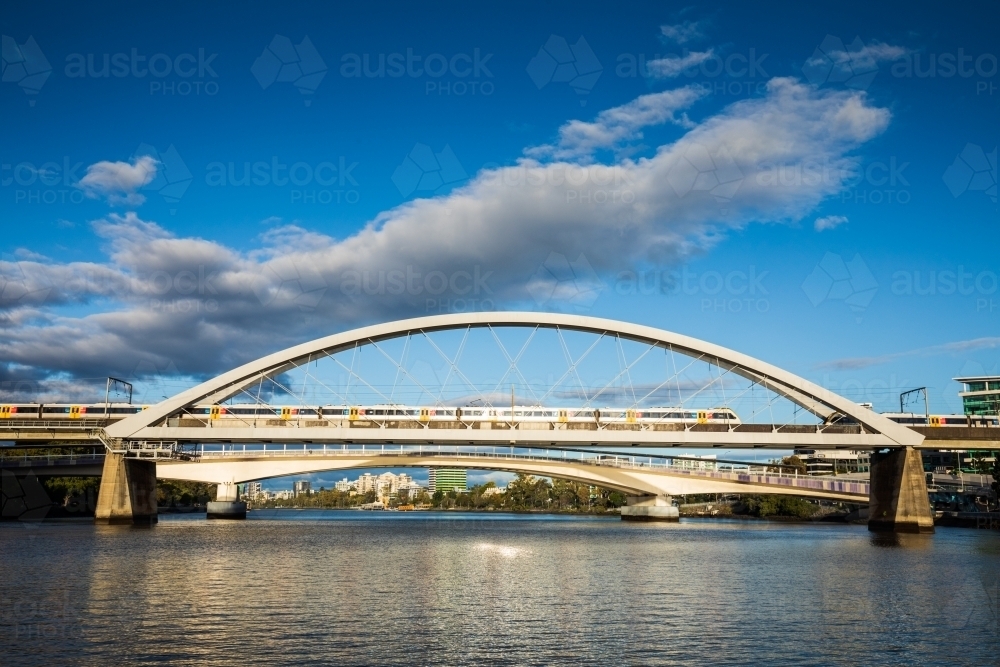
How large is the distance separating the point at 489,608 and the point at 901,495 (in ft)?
186

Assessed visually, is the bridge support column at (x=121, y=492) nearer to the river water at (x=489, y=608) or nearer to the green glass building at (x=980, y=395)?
the river water at (x=489, y=608)

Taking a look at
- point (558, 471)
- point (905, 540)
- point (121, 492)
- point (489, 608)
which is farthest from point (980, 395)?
point (489, 608)

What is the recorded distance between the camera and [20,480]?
333 ft

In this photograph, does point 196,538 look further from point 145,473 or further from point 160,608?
point 160,608

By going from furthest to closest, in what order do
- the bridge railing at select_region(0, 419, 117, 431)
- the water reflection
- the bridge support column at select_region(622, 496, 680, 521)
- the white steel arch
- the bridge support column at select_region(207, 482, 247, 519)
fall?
the bridge support column at select_region(622, 496, 680, 521), the bridge support column at select_region(207, 482, 247, 519), the bridge railing at select_region(0, 419, 117, 431), the white steel arch, the water reflection

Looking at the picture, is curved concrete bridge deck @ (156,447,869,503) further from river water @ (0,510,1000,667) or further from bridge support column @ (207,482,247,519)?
river water @ (0,510,1000,667)

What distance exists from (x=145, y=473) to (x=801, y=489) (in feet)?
234

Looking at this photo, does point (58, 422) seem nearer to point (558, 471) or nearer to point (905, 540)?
point (558, 471)

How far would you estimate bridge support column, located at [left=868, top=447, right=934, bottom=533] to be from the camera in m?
70.7

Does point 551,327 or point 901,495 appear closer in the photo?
point 901,495

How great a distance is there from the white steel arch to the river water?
24.4 meters

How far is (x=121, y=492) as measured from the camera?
74.6 metres

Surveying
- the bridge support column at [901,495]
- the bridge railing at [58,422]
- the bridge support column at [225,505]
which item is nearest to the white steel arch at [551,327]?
the bridge support column at [901,495]

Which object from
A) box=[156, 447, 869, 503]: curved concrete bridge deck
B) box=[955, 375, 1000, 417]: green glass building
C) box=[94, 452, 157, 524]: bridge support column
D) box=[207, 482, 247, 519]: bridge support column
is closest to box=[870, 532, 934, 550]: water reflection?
box=[156, 447, 869, 503]: curved concrete bridge deck
